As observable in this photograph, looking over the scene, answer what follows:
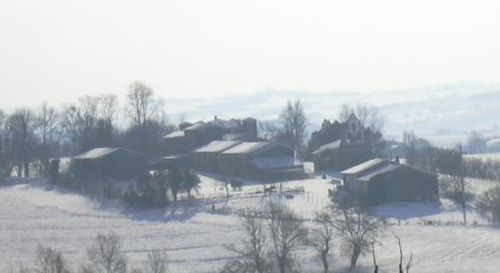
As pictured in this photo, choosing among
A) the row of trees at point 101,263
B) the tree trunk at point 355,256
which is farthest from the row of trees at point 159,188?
the tree trunk at point 355,256

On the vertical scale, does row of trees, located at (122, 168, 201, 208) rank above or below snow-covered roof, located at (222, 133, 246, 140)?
below

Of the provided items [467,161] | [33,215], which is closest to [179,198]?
[33,215]

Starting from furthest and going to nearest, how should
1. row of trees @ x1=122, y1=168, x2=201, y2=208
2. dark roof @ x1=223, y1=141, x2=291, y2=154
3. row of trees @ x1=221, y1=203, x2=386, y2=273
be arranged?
dark roof @ x1=223, y1=141, x2=291, y2=154 → row of trees @ x1=122, y1=168, x2=201, y2=208 → row of trees @ x1=221, y1=203, x2=386, y2=273

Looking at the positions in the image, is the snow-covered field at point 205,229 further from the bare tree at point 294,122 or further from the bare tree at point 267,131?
the bare tree at point 267,131

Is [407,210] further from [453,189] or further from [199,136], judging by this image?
[199,136]

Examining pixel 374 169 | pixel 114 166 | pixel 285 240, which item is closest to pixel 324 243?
pixel 285 240

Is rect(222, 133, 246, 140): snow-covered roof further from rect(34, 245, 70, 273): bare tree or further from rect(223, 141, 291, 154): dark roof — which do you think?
rect(34, 245, 70, 273): bare tree

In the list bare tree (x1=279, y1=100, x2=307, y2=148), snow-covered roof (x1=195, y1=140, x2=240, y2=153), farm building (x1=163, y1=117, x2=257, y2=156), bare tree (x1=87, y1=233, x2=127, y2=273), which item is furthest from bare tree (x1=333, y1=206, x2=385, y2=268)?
bare tree (x1=279, y1=100, x2=307, y2=148)
